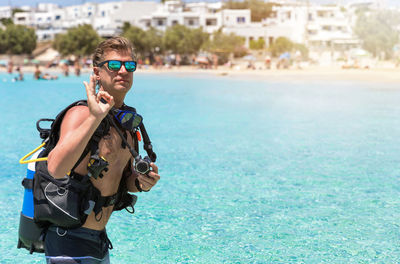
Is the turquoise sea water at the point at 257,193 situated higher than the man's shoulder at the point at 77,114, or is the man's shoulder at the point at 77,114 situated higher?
the man's shoulder at the point at 77,114

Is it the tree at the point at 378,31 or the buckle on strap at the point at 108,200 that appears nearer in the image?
the buckle on strap at the point at 108,200

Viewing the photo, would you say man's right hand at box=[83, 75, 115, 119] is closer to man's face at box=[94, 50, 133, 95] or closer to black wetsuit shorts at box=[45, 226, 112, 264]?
man's face at box=[94, 50, 133, 95]

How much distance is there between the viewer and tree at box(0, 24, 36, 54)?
3447 inches

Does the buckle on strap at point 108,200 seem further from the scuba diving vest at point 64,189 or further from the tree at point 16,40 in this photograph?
the tree at point 16,40

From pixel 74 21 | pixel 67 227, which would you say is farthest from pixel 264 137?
pixel 74 21

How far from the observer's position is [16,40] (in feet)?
288

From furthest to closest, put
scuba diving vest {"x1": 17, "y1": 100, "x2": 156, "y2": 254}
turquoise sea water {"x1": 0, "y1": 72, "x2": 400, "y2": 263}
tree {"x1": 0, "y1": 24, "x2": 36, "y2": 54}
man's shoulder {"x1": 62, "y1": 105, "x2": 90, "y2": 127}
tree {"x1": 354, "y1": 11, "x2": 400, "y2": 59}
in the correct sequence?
1. tree {"x1": 0, "y1": 24, "x2": 36, "y2": 54}
2. tree {"x1": 354, "y1": 11, "x2": 400, "y2": 59}
3. turquoise sea water {"x1": 0, "y1": 72, "x2": 400, "y2": 263}
4. scuba diving vest {"x1": 17, "y1": 100, "x2": 156, "y2": 254}
5. man's shoulder {"x1": 62, "y1": 105, "x2": 90, "y2": 127}

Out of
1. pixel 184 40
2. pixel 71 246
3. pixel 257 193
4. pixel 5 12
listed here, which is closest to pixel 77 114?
pixel 71 246

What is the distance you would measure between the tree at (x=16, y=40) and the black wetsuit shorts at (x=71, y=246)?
90833mm

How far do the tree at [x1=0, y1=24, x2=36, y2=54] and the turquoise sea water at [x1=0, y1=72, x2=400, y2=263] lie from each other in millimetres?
72126

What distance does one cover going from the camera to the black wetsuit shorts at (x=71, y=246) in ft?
9.62

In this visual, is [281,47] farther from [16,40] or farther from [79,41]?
[16,40]

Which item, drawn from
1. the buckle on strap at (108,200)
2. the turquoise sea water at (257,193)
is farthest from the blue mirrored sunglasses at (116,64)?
the turquoise sea water at (257,193)

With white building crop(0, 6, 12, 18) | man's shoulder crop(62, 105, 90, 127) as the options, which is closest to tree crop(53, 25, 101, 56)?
white building crop(0, 6, 12, 18)
